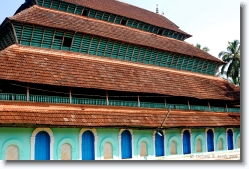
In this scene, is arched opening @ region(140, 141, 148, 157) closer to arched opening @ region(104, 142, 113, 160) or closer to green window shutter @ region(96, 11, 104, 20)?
arched opening @ region(104, 142, 113, 160)

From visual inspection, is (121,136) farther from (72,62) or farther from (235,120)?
(235,120)

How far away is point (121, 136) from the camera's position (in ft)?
43.7

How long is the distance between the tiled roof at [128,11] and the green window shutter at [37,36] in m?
3.97

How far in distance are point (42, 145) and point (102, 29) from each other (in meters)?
7.48

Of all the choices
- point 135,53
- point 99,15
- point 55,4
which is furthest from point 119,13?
point 55,4

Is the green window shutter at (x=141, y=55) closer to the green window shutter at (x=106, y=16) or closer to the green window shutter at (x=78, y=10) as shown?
the green window shutter at (x=106, y=16)

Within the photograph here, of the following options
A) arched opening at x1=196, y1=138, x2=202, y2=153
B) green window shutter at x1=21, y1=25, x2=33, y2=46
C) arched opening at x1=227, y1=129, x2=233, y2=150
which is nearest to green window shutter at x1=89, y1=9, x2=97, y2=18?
green window shutter at x1=21, y1=25, x2=33, y2=46

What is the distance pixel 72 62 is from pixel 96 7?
5.64 metres

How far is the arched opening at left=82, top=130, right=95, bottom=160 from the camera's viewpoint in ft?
40.2

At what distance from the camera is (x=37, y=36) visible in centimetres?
1368

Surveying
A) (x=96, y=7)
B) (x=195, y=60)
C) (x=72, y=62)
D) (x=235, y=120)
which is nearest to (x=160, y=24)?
(x=195, y=60)

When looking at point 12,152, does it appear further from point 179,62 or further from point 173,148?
point 179,62

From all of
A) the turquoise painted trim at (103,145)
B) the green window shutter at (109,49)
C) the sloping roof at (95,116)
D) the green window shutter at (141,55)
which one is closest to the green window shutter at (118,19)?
the green window shutter at (141,55)

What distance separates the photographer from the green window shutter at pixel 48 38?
13859 millimetres
